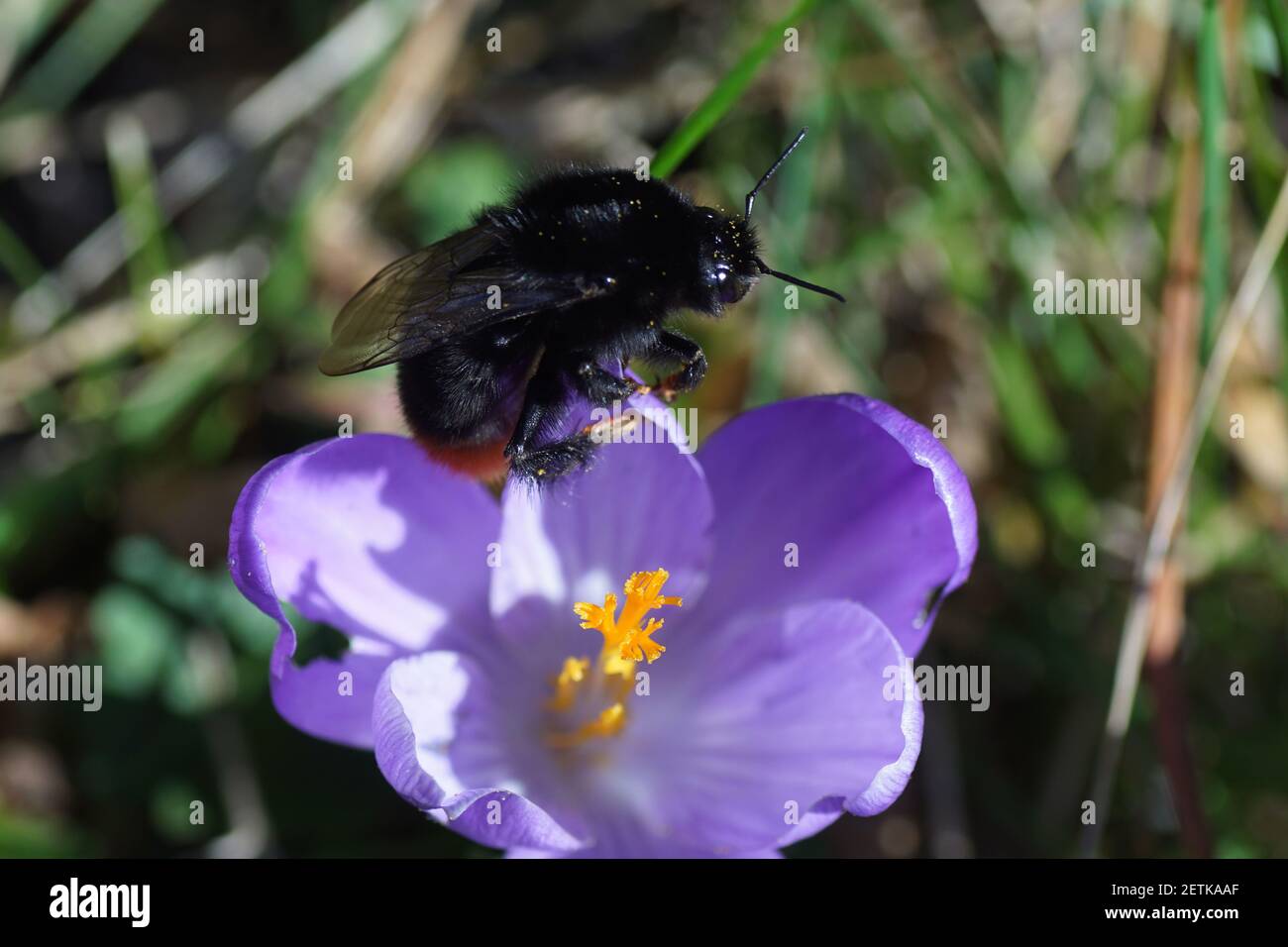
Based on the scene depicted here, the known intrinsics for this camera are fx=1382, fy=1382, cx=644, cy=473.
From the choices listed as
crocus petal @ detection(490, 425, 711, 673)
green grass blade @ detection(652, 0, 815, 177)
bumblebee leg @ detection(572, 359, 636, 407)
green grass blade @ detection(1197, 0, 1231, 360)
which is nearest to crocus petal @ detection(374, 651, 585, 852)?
crocus petal @ detection(490, 425, 711, 673)

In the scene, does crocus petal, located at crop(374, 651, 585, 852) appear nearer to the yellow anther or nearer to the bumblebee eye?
the yellow anther

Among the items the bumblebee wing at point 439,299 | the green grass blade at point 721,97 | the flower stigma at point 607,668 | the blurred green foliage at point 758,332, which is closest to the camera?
the bumblebee wing at point 439,299

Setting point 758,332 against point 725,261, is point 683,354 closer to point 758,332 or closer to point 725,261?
point 725,261

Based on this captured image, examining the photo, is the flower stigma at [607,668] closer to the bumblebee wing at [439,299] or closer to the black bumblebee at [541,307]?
the black bumblebee at [541,307]

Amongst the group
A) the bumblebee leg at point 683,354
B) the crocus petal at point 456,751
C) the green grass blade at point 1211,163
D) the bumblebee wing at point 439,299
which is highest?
the green grass blade at point 1211,163

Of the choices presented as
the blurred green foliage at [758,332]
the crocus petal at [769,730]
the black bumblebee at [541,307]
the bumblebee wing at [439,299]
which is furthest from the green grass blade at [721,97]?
the crocus petal at [769,730]

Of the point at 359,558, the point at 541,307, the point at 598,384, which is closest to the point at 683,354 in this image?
the point at 598,384

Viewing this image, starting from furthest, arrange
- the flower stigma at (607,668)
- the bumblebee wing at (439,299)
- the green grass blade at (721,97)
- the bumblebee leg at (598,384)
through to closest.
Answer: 1. the green grass blade at (721,97)
2. the flower stigma at (607,668)
3. the bumblebee leg at (598,384)
4. the bumblebee wing at (439,299)
